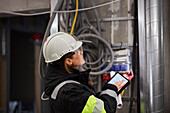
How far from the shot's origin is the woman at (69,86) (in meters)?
1.19

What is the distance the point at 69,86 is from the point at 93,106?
7.9 inches

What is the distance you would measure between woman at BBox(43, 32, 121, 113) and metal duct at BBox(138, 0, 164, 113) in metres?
0.70

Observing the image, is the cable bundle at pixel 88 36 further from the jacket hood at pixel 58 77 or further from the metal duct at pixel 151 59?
the jacket hood at pixel 58 77

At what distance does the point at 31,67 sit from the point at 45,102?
2.42 m

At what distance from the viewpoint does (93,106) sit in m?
1.19

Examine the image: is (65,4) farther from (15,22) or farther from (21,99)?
(21,99)

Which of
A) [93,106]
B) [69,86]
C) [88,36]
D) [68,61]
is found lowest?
[93,106]

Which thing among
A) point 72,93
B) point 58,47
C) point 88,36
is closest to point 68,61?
point 58,47

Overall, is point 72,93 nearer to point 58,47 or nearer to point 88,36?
point 58,47

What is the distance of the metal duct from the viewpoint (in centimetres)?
190

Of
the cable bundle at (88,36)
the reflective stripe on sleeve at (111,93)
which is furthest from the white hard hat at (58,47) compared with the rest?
the cable bundle at (88,36)

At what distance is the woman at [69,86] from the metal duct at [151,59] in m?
0.70

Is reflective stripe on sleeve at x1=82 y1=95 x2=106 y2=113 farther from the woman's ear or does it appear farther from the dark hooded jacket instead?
the woman's ear

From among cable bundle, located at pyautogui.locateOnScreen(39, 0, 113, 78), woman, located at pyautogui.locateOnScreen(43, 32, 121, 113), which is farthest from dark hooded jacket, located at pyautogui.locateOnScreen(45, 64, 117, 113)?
cable bundle, located at pyautogui.locateOnScreen(39, 0, 113, 78)
